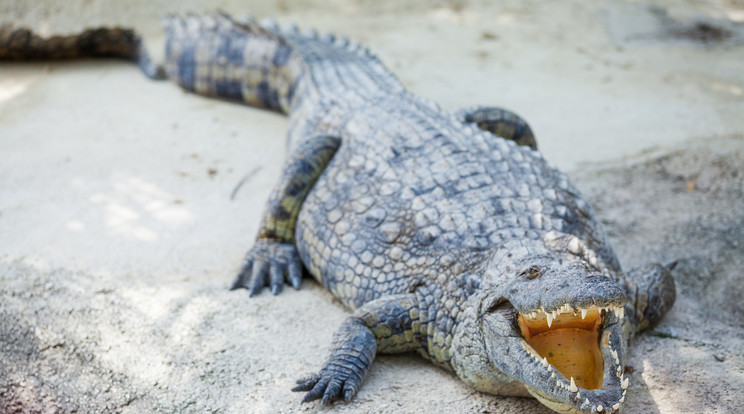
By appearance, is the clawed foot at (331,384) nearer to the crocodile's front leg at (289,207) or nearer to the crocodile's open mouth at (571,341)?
the crocodile's open mouth at (571,341)

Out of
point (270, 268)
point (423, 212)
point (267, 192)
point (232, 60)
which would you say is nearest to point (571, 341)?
point (423, 212)

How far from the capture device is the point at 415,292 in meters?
3.09

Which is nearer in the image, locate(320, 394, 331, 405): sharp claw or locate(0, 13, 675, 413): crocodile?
locate(0, 13, 675, 413): crocodile

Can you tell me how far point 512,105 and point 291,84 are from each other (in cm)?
194

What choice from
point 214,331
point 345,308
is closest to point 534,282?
point 345,308

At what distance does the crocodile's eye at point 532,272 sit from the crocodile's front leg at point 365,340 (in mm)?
651

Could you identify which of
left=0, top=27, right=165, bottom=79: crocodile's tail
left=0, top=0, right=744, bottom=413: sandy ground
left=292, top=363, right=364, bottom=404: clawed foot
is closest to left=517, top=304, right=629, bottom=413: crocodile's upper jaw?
left=0, top=0, right=744, bottom=413: sandy ground

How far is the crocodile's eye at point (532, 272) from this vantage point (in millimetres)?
2533

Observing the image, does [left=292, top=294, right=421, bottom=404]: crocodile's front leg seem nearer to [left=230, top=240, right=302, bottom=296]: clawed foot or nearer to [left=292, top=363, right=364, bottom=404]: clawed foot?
[left=292, top=363, right=364, bottom=404]: clawed foot

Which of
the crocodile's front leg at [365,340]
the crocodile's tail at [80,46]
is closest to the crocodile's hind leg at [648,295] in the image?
the crocodile's front leg at [365,340]

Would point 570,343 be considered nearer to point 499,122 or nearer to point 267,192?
point 499,122

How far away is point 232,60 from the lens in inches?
224

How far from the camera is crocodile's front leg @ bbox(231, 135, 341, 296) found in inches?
149

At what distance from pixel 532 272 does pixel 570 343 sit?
317mm
